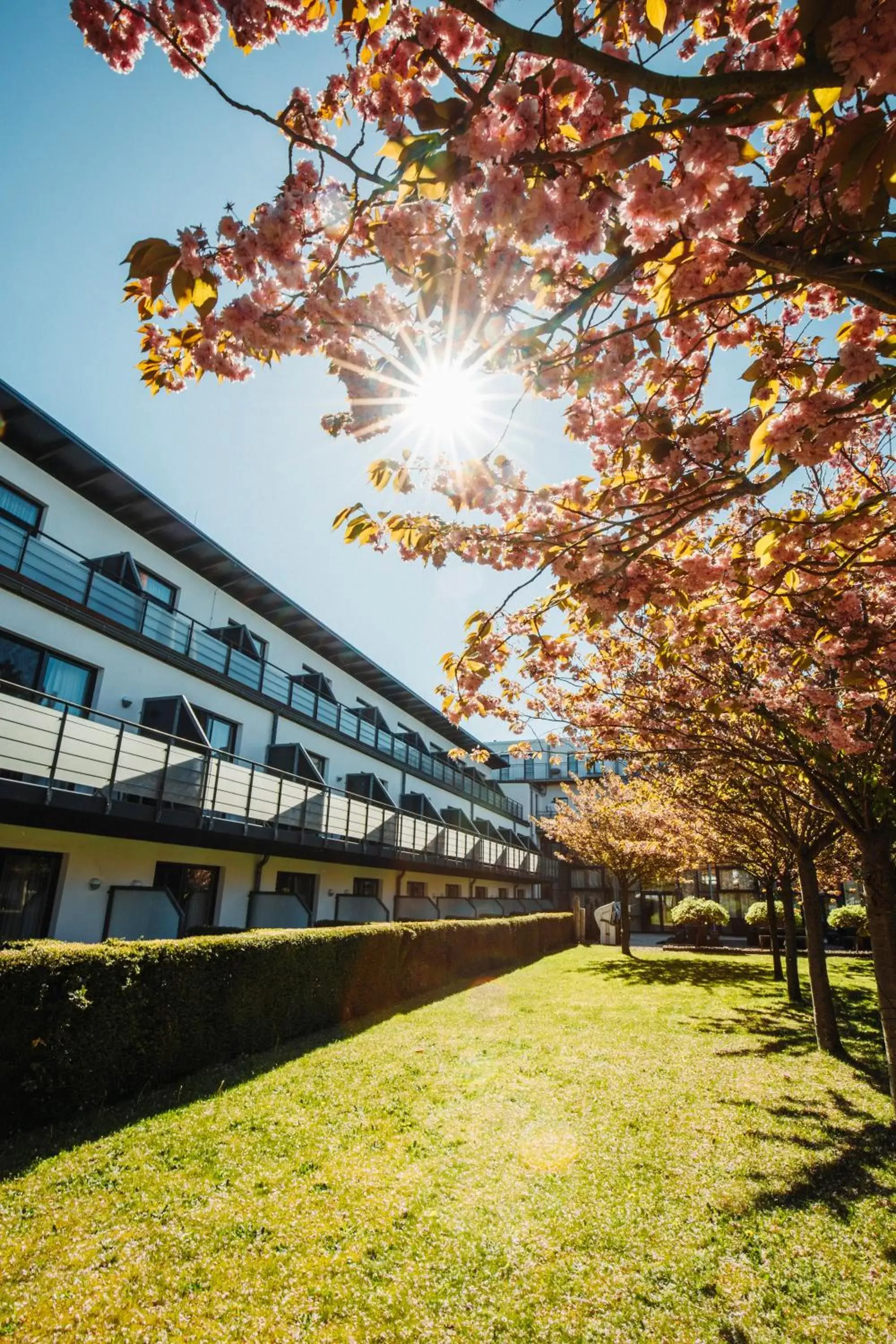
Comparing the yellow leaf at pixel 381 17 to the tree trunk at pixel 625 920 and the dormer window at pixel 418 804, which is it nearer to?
the tree trunk at pixel 625 920

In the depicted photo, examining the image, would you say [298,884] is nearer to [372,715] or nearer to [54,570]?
[372,715]

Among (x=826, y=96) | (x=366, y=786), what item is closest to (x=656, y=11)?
(x=826, y=96)

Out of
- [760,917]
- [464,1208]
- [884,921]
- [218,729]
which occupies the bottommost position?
[464,1208]

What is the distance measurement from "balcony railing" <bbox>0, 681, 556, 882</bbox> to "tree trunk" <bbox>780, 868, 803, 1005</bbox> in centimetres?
1047

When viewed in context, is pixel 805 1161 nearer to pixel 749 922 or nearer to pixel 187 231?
pixel 187 231

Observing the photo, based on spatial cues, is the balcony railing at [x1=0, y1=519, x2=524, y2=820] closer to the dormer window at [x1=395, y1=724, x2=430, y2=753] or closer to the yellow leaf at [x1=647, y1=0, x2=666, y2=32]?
the dormer window at [x1=395, y1=724, x2=430, y2=753]

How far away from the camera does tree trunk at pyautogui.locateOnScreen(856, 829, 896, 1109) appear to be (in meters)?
5.65

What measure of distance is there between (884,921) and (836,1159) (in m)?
2.10

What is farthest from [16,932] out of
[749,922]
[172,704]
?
[749,922]

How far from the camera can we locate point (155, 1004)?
6.75 meters

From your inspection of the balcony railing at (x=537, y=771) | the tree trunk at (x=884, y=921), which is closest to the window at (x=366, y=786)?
the tree trunk at (x=884, y=921)

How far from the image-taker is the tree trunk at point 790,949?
1295 centimetres

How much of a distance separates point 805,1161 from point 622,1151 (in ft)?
4.80

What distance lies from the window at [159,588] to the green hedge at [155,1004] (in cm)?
842
